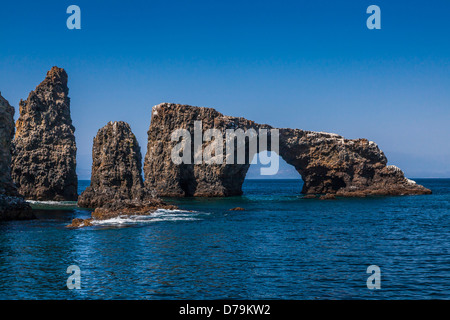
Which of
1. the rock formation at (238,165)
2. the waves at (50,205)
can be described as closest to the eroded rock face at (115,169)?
the waves at (50,205)

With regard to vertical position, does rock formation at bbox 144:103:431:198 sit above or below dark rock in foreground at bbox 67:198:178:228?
above

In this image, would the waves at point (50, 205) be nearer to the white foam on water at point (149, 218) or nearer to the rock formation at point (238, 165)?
the white foam on water at point (149, 218)

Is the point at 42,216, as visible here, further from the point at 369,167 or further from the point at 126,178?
the point at 369,167

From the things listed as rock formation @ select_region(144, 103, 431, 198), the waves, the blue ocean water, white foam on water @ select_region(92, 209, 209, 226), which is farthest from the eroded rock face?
rock formation @ select_region(144, 103, 431, 198)

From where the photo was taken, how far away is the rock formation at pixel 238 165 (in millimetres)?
100812

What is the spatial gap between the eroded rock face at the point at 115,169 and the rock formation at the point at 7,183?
53.7 ft

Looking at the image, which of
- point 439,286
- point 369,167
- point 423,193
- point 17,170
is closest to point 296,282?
point 439,286

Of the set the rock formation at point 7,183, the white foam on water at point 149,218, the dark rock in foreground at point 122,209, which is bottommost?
the white foam on water at point 149,218

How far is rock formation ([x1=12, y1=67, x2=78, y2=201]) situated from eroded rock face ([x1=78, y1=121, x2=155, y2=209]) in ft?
38.1

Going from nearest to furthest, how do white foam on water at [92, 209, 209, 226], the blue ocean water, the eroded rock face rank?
the blue ocean water, white foam on water at [92, 209, 209, 226], the eroded rock face

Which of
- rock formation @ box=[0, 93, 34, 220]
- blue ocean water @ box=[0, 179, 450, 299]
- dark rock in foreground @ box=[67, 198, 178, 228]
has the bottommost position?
blue ocean water @ box=[0, 179, 450, 299]

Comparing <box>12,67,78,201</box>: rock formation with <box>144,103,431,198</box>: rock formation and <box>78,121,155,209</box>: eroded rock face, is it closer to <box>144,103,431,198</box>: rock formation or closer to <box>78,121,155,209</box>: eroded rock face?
<box>78,121,155,209</box>: eroded rock face

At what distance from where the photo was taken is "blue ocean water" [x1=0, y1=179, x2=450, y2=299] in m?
20.0
